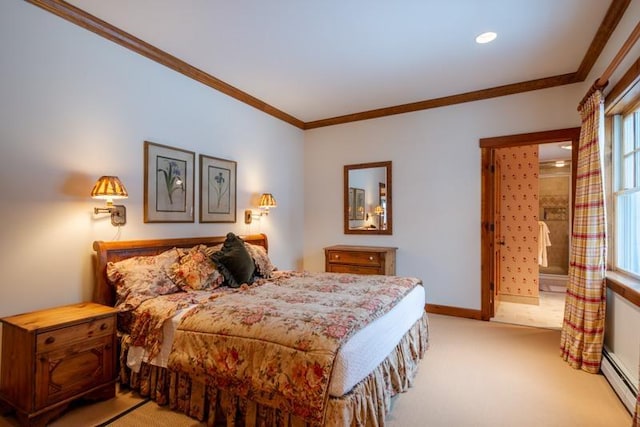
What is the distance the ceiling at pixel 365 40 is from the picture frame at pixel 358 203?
1.47 meters

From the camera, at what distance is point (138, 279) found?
8.34 feet

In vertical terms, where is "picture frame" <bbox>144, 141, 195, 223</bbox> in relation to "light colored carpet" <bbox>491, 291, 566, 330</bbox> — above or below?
above

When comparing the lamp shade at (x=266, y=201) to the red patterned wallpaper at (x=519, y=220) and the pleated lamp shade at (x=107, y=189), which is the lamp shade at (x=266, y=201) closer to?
the pleated lamp shade at (x=107, y=189)

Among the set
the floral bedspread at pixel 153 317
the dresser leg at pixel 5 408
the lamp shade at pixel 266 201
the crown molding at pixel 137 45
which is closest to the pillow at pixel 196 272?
the floral bedspread at pixel 153 317

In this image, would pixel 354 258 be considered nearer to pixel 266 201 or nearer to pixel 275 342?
pixel 266 201

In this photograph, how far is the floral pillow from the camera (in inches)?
97.3

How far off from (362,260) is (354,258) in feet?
0.37

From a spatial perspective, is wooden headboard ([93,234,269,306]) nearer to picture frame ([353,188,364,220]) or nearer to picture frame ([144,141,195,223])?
picture frame ([144,141,195,223])

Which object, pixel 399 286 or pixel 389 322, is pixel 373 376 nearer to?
pixel 389 322

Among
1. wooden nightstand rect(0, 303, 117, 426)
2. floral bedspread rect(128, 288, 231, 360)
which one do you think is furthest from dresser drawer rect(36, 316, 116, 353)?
floral bedspread rect(128, 288, 231, 360)

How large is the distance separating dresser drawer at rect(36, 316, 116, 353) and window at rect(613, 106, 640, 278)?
3.84 metres

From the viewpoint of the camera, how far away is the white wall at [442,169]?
388 centimetres

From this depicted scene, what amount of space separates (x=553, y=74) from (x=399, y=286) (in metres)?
2.97

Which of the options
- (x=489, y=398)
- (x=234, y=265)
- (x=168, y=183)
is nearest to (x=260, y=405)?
(x=234, y=265)
